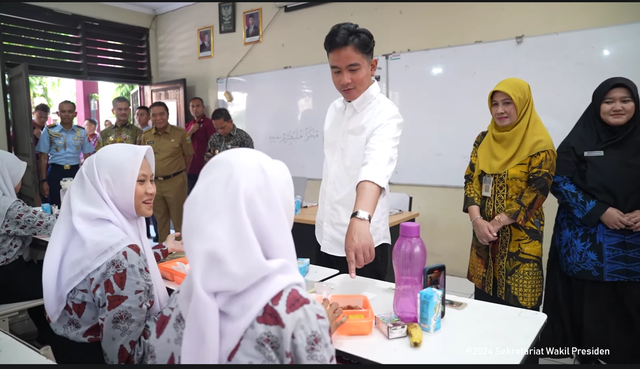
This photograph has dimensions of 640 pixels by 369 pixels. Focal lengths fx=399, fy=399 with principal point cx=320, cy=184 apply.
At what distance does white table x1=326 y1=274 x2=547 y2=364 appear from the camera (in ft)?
3.43

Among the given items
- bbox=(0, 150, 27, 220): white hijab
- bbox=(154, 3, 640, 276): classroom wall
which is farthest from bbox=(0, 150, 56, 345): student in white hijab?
bbox=(154, 3, 640, 276): classroom wall

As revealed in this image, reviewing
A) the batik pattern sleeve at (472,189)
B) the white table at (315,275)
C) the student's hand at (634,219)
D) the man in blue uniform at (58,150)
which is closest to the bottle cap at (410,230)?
the white table at (315,275)

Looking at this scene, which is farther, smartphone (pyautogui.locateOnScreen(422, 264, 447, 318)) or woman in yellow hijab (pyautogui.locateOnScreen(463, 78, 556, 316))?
woman in yellow hijab (pyautogui.locateOnScreen(463, 78, 556, 316))

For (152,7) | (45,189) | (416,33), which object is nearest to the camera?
(416,33)

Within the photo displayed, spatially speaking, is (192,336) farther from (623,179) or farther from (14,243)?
(623,179)

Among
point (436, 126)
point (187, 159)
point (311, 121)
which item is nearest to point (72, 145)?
point (187, 159)

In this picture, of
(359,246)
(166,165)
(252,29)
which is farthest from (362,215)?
(252,29)

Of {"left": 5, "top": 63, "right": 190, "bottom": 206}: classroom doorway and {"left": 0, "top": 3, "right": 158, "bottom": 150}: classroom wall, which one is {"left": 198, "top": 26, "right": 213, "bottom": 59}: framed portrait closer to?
{"left": 5, "top": 63, "right": 190, "bottom": 206}: classroom doorway

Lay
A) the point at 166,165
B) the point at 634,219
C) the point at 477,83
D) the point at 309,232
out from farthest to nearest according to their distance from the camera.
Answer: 1. the point at 166,165
2. the point at 477,83
3. the point at 309,232
4. the point at 634,219

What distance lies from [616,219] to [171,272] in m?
1.99

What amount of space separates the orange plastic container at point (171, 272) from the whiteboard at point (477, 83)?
102 inches

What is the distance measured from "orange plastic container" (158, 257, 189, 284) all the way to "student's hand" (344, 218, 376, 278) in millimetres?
762

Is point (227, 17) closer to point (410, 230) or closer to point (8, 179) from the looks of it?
point (8, 179)

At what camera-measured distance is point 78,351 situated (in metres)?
1.22
